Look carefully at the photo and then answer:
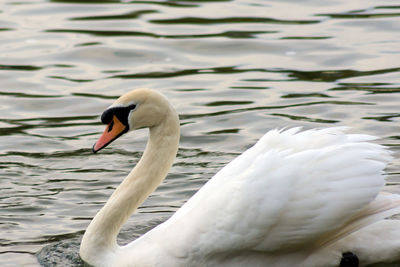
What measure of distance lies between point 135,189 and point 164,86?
457 cm

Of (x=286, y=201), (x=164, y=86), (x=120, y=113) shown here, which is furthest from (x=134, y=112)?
(x=164, y=86)

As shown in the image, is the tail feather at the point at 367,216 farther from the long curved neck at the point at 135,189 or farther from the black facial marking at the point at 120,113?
the black facial marking at the point at 120,113

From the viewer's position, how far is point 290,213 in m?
6.52

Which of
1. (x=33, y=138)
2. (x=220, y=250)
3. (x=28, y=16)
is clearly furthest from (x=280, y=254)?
(x=28, y=16)

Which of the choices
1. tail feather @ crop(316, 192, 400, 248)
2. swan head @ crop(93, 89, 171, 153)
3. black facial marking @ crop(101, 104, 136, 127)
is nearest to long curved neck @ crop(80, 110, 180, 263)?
swan head @ crop(93, 89, 171, 153)

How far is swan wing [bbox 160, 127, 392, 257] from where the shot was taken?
650cm

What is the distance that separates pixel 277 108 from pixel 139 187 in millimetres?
3845

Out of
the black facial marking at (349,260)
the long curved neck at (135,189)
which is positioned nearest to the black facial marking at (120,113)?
the long curved neck at (135,189)

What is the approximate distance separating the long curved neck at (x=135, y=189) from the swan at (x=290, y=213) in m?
0.28

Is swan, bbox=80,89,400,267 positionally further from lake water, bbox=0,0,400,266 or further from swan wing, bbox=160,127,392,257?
lake water, bbox=0,0,400,266

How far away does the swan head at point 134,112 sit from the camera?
730cm

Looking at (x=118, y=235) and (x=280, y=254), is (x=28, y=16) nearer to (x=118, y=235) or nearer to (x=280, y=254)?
(x=118, y=235)

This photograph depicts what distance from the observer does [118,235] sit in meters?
8.06

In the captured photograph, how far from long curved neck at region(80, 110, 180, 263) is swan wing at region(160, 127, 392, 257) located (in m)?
0.75
